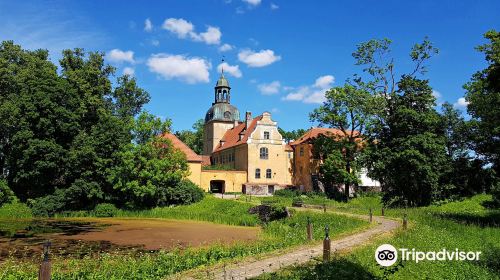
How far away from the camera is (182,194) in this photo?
1425 inches

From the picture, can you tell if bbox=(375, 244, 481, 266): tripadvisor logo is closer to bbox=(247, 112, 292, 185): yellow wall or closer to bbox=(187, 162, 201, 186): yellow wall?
bbox=(187, 162, 201, 186): yellow wall

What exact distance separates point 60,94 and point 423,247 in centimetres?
3249

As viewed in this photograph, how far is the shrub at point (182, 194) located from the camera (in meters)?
35.8

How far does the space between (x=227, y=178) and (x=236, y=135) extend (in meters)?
9.02

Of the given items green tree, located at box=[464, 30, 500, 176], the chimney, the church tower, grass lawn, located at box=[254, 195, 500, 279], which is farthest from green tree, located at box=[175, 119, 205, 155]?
grass lawn, located at box=[254, 195, 500, 279]

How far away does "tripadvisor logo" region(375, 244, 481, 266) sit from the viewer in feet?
35.1

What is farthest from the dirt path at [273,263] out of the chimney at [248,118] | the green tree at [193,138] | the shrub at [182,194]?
the green tree at [193,138]

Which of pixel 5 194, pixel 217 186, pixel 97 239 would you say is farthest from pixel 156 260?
pixel 217 186

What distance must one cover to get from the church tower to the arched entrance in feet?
36.8

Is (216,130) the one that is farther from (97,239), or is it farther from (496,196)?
(97,239)

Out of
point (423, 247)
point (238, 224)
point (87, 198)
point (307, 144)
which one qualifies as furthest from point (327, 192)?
point (423, 247)

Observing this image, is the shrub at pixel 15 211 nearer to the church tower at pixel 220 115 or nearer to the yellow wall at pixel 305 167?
the yellow wall at pixel 305 167

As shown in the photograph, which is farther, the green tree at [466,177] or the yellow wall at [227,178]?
the yellow wall at [227,178]

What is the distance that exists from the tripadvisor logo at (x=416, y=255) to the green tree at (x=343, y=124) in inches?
1166
